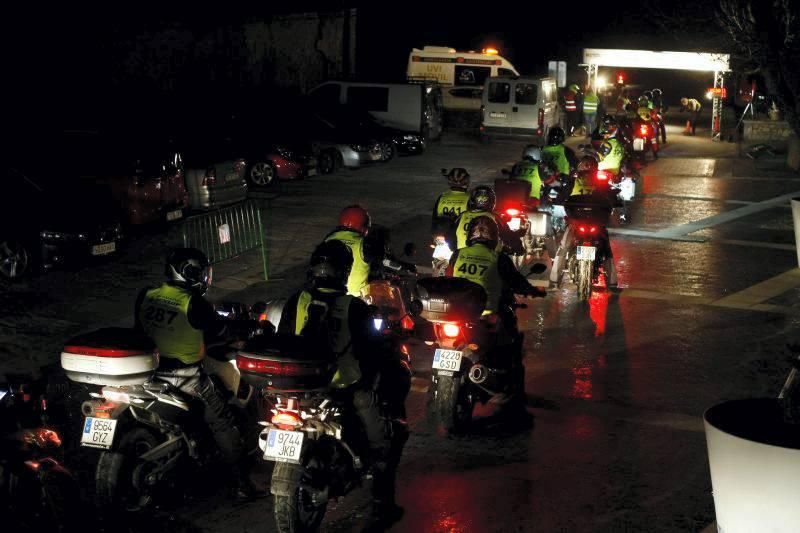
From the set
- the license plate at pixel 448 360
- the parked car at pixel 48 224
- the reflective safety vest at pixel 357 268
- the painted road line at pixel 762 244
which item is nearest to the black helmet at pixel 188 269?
the license plate at pixel 448 360

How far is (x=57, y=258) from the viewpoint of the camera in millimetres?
13047

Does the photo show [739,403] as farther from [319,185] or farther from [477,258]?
[319,185]

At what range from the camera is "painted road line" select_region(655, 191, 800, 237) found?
1755 centimetres

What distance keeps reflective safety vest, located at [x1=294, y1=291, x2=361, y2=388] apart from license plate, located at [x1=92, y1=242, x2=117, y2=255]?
759 cm

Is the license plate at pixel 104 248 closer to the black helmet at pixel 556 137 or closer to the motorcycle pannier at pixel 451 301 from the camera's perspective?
the black helmet at pixel 556 137

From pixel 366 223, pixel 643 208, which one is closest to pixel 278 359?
pixel 366 223

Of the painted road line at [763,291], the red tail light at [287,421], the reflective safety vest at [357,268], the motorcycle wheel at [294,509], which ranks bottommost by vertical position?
the painted road line at [763,291]

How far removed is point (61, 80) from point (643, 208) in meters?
12.3

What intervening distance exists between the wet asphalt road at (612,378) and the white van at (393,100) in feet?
24.5

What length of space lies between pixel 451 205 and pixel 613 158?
6.58 metres

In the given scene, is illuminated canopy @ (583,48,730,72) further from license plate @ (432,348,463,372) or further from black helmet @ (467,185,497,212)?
license plate @ (432,348,463,372)

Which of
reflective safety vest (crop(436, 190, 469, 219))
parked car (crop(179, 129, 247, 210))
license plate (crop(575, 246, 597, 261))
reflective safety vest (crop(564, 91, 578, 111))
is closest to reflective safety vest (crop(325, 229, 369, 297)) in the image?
reflective safety vest (crop(436, 190, 469, 219))

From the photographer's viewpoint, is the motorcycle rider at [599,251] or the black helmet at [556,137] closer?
the motorcycle rider at [599,251]

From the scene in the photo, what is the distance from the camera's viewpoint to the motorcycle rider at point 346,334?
626 cm
